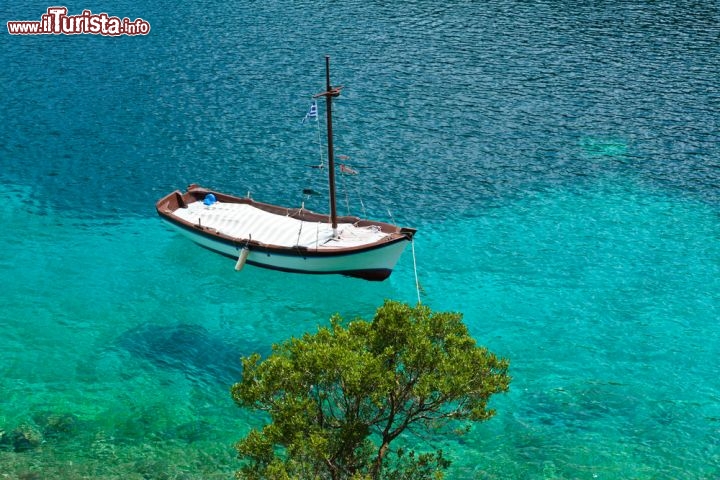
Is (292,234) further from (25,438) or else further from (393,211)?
Result: (25,438)

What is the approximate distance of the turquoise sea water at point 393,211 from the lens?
52.2 meters

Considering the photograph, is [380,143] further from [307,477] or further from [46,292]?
[307,477]

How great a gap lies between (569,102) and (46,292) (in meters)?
57.5

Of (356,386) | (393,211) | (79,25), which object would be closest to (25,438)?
(356,386)

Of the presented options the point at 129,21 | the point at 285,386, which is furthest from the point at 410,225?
the point at 129,21

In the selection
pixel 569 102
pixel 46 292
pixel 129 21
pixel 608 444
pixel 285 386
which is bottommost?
pixel 608 444

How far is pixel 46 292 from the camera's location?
65.4 m

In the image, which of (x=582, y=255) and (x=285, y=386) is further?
(x=582, y=255)

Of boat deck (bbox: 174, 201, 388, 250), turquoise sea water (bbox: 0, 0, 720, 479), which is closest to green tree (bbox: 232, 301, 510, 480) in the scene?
turquoise sea water (bbox: 0, 0, 720, 479)

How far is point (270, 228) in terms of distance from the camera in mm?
66250

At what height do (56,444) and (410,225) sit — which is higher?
(410,225)

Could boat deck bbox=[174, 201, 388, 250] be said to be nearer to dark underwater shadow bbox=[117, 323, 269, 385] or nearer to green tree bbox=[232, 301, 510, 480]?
dark underwater shadow bbox=[117, 323, 269, 385]

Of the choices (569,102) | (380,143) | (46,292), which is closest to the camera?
(46,292)

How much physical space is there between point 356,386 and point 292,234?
32.3 m
